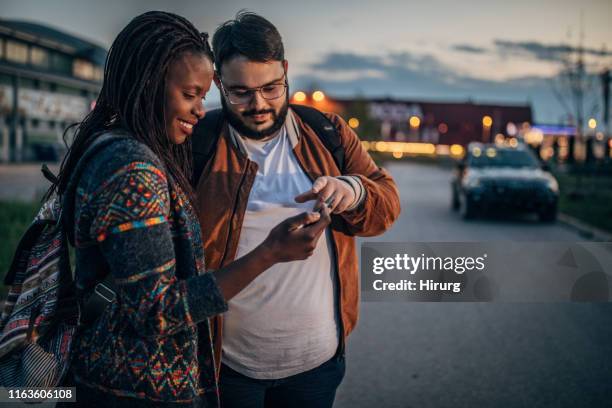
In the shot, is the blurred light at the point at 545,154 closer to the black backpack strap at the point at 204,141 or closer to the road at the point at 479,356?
the road at the point at 479,356

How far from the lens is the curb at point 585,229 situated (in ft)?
36.4

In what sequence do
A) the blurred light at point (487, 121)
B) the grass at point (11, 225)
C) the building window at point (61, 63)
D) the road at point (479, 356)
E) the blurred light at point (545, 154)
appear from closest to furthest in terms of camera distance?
the road at point (479, 356) → the grass at point (11, 225) → the blurred light at point (545, 154) → the building window at point (61, 63) → the blurred light at point (487, 121)

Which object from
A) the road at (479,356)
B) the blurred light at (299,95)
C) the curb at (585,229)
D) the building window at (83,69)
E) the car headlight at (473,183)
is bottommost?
the road at (479,356)

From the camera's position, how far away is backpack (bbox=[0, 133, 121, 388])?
154 centimetres

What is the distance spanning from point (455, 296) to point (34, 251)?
5.85 m

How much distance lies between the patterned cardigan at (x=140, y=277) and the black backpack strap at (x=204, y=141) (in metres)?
0.50

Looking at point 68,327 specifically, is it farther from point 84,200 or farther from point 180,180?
point 180,180

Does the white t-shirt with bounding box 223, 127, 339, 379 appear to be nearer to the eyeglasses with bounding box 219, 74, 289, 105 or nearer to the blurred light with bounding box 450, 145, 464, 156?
the eyeglasses with bounding box 219, 74, 289, 105

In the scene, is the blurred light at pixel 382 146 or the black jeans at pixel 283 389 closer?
the black jeans at pixel 283 389

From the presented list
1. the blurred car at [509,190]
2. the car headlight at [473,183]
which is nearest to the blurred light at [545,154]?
the blurred car at [509,190]

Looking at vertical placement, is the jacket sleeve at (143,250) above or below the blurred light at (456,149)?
above

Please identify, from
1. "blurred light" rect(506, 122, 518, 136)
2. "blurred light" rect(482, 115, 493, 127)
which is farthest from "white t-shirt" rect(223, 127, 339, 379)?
"blurred light" rect(506, 122, 518, 136)

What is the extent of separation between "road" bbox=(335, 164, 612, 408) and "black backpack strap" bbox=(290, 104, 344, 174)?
88.8 inches

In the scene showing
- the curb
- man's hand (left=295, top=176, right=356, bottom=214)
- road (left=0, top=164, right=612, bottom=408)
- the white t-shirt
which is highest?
man's hand (left=295, top=176, right=356, bottom=214)
